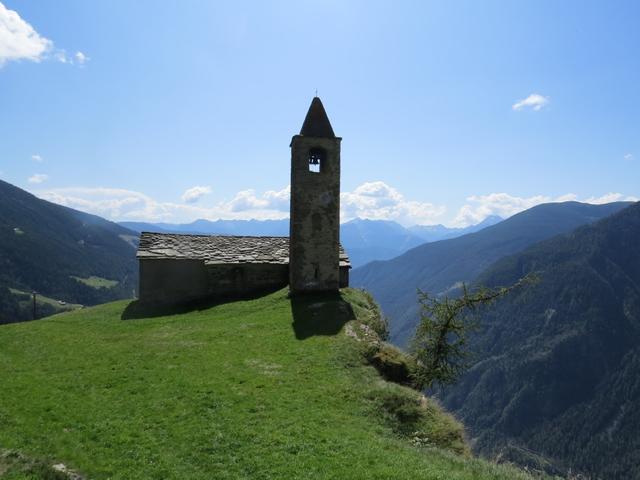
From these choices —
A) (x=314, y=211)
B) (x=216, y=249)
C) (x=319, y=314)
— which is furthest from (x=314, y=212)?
(x=216, y=249)

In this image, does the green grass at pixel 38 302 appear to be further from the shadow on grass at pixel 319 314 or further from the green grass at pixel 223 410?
the green grass at pixel 223 410

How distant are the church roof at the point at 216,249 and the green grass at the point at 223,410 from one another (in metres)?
12.6

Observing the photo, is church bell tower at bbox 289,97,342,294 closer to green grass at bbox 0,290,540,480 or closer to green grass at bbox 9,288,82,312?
green grass at bbox 0,290,540,480

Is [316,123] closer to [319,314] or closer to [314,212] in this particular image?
[314,212]

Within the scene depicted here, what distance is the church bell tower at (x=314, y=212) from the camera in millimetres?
34156

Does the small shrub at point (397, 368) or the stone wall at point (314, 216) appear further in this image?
the stone wall at point (314, 216)

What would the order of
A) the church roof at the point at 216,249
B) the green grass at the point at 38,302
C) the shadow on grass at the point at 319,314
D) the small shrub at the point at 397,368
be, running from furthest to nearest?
the green grass at the point at 38,302 → the church roof at the point at 216,249 → the shadow on grass at the point at 319,314 → the small shrub at the point at 397,368

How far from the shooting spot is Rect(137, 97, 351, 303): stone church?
112 feet

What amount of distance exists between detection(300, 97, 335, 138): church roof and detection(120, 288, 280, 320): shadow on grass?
44.9 ft

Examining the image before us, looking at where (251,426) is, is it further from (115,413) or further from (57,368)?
(57,368)

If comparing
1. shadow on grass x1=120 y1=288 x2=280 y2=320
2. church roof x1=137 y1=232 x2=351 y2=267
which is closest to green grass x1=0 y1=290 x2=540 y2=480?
shadow on grass x1=120 y1=288 x2=280 y2=320

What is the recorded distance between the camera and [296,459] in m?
12.1

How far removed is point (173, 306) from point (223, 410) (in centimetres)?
2411

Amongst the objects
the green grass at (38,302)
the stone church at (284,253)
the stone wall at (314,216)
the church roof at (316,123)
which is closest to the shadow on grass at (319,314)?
the stone wall at (314,216)
